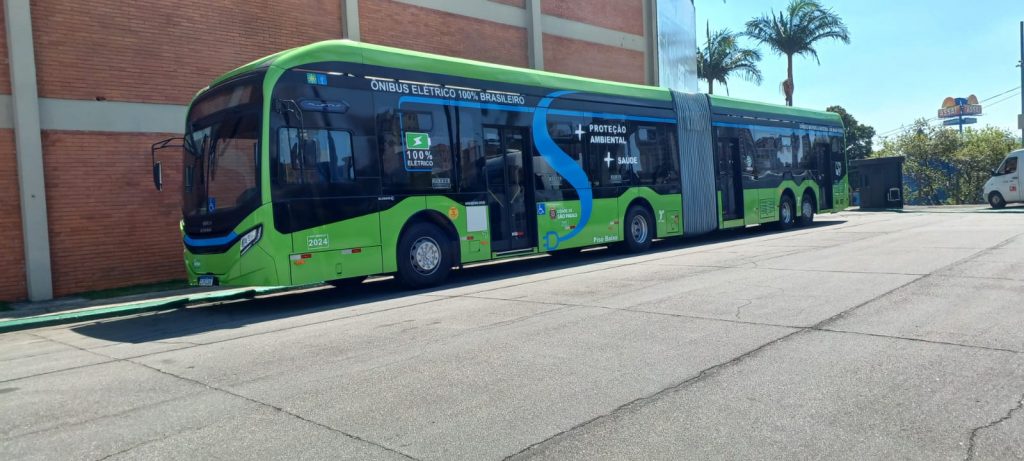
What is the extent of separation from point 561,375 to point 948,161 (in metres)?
36.3

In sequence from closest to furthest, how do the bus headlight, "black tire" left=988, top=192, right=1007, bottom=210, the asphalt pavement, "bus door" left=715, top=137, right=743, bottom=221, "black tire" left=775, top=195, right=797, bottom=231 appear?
the asphalt pavement, the bus headlight, "bus door" left=715, top=137, right=743, bottom=221, "black tire" left=775, top=195, right=797, bottom=231, "black tire" left=988, top=192, right=1007, bottom=210

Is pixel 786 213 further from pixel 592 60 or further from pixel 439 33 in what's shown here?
pixel 439 33

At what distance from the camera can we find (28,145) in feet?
40.2

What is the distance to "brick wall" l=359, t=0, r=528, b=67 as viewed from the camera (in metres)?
17.5

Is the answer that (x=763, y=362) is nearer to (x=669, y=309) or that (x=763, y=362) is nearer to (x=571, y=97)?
(x=669, y=309)

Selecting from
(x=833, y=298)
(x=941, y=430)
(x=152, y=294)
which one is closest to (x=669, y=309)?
(x=833, y=298)

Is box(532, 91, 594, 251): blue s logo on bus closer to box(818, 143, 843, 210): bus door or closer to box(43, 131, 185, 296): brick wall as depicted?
box(43, 131, 185, 296): brick wall

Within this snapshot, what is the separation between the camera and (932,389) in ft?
15.0

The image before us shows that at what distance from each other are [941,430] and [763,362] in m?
1.53

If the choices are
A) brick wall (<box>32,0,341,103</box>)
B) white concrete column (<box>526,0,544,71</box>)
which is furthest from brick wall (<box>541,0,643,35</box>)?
brick wall (<box>32,0,341,103</box>)

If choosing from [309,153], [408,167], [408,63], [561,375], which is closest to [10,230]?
[309,153]

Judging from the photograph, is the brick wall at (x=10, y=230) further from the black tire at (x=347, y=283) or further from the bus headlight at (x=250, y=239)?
the bus headlight at (x=250, y=239)

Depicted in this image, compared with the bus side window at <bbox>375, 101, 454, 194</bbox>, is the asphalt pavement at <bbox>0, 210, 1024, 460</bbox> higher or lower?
lower

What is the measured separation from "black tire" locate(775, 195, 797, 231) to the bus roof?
5953mm
